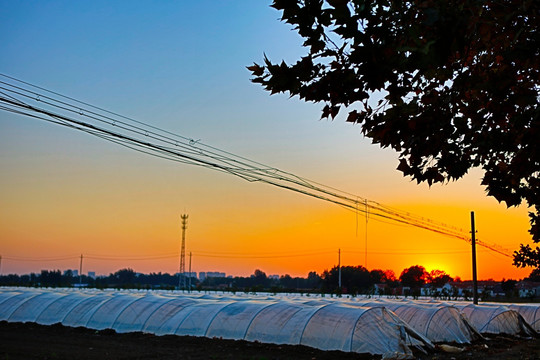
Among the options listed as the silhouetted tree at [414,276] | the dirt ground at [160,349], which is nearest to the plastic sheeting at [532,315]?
the dirt ground at [160,349]

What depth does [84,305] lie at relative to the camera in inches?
1014

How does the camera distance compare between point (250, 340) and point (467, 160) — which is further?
point (250, 340)

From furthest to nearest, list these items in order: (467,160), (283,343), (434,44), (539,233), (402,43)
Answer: (283,343) < (539,233) < (467,160) < (402,43) < (434,44)

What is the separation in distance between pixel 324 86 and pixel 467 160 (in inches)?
116

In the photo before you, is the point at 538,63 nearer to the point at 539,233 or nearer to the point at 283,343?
the point at 539,233

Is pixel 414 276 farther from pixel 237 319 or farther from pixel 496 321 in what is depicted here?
pixel 237 319

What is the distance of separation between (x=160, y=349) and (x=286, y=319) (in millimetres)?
4469

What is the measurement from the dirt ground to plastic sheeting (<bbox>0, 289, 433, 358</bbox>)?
483 mm

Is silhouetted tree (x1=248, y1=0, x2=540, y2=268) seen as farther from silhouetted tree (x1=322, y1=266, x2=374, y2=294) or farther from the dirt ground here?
silhouetted tree (x1=322, y1=266, x2=374, y2=294)

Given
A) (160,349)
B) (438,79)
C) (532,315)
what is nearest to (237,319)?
(160,349)

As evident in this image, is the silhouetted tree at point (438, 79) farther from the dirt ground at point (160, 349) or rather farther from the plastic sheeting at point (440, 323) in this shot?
the plastic sheeting at point (440, 323)

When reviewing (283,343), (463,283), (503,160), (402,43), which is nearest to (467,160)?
(503,160)

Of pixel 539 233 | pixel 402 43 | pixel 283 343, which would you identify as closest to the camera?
pixel 402 43

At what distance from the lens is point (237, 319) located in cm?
2078
